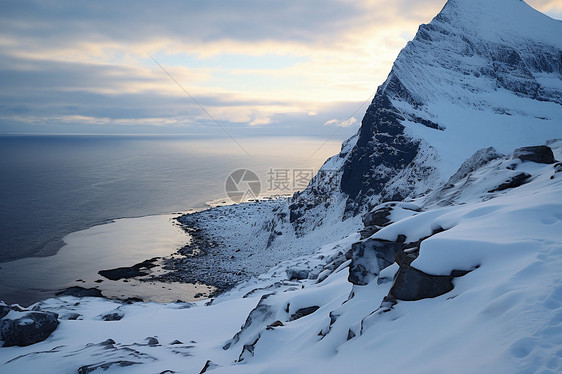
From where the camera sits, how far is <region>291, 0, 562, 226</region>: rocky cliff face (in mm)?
56969

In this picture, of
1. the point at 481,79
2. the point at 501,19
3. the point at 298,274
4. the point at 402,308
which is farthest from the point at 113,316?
the point at 501,19

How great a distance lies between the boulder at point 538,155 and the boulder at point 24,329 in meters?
29.2

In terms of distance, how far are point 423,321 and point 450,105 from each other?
75.2 m

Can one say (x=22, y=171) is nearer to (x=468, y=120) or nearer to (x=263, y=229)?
(x=263, y=229)

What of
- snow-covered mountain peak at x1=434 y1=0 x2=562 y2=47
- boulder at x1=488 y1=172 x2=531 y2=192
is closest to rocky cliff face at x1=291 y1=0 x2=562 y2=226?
snow-covered mountain peak at x1=434 y1=0 x2=562 y2=47

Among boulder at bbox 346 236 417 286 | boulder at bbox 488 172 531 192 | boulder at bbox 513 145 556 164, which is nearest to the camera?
boulder at bbox 346 236 417 286

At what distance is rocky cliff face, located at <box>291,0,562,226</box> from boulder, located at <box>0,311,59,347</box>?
40.8 metres

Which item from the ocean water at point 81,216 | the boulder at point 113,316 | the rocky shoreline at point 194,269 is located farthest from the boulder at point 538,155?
the ocean water at point 81,216

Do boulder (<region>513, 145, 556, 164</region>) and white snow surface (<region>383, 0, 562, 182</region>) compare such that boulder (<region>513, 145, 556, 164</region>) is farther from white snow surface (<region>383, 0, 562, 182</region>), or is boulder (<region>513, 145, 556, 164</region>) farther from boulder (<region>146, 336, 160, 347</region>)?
white snow surface (<region>383, 0, 562, 182</region>)

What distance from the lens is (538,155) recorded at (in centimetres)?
1900

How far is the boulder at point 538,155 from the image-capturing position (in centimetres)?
1878

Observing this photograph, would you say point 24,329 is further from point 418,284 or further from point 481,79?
point 481,79

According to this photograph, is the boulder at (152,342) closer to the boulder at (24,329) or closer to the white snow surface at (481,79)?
the boulder at (24,329)

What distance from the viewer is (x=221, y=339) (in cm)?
1642
